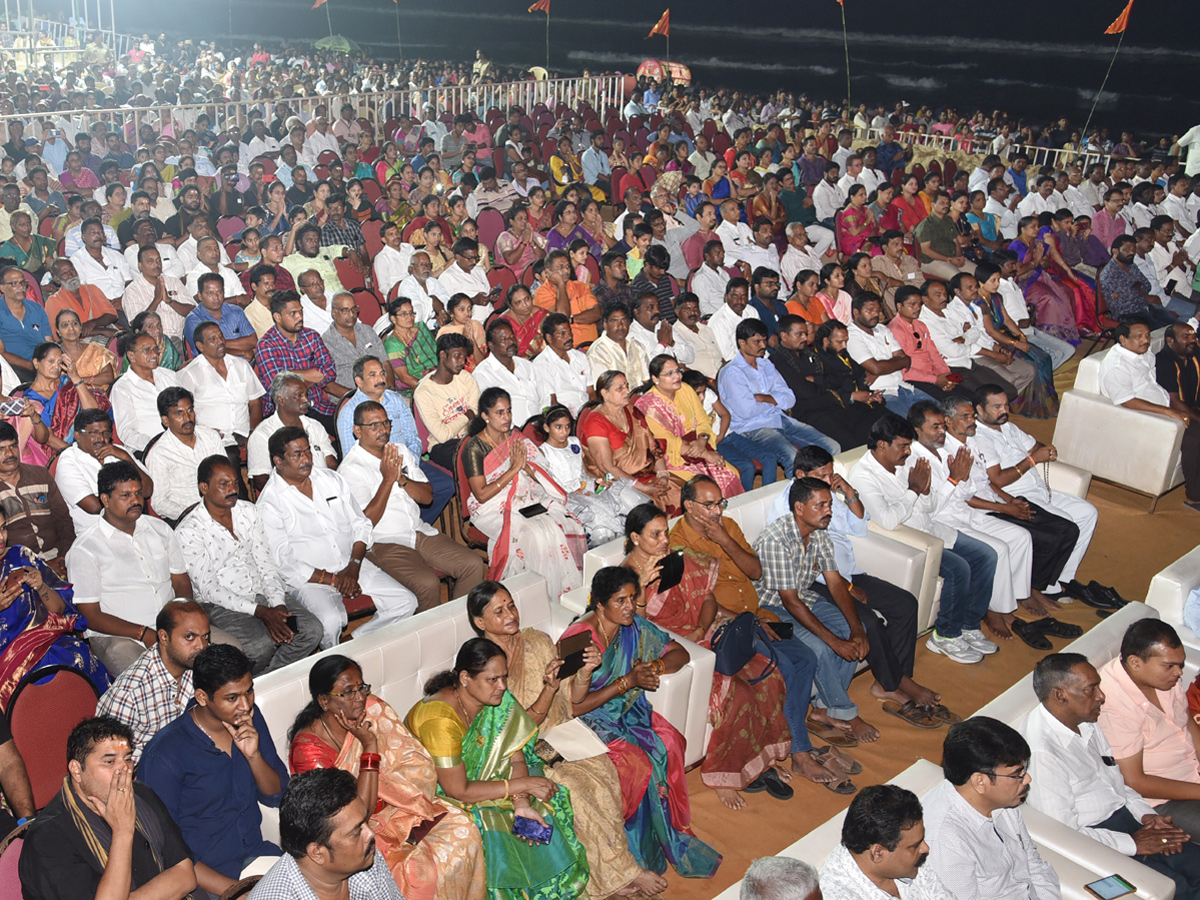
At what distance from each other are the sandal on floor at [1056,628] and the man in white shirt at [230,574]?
324 centimetres

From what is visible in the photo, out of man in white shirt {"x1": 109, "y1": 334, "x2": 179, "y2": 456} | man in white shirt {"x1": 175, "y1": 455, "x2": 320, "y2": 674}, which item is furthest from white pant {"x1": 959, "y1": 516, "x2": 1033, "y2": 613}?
man in white shirt {"x1": 109, "y1": 334, "x2": 179, "y2": 456}

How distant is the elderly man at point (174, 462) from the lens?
4.25 metres

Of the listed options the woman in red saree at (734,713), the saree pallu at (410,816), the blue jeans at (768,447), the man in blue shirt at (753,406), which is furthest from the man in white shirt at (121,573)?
the man in blue shirt at (753,406)

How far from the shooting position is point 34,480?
13.1ft

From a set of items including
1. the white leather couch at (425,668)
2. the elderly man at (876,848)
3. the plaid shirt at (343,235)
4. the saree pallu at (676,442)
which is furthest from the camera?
the plaid shirt at (343,235)

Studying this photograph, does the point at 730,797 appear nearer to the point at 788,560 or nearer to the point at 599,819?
the point at 599,819

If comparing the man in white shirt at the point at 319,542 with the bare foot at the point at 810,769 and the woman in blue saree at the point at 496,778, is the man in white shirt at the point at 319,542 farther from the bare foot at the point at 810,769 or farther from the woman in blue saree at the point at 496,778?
the bare foot at the point at 810,769

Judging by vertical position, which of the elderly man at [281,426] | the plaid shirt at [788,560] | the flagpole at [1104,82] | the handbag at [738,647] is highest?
the flagpole at [1104,82]

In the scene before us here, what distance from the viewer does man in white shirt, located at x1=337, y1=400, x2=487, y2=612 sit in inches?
166

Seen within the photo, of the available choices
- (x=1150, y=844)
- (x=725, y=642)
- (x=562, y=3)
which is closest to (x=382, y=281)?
(x=725, y=642)

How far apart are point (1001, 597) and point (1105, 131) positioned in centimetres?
1277

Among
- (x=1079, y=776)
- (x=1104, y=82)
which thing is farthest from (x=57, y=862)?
(x=1104, y=82)

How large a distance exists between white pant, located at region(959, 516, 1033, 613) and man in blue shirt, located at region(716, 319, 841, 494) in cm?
106

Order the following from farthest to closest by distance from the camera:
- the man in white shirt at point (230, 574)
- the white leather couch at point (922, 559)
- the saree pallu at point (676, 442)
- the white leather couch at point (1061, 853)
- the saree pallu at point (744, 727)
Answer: the saree pallu at point (676, 442) → the white leather couch at point (922, 559) → the man in white shirt at point (230, 574) → the saree pallu at point (744, 727) → the white leather couch at point (1061, 853)
